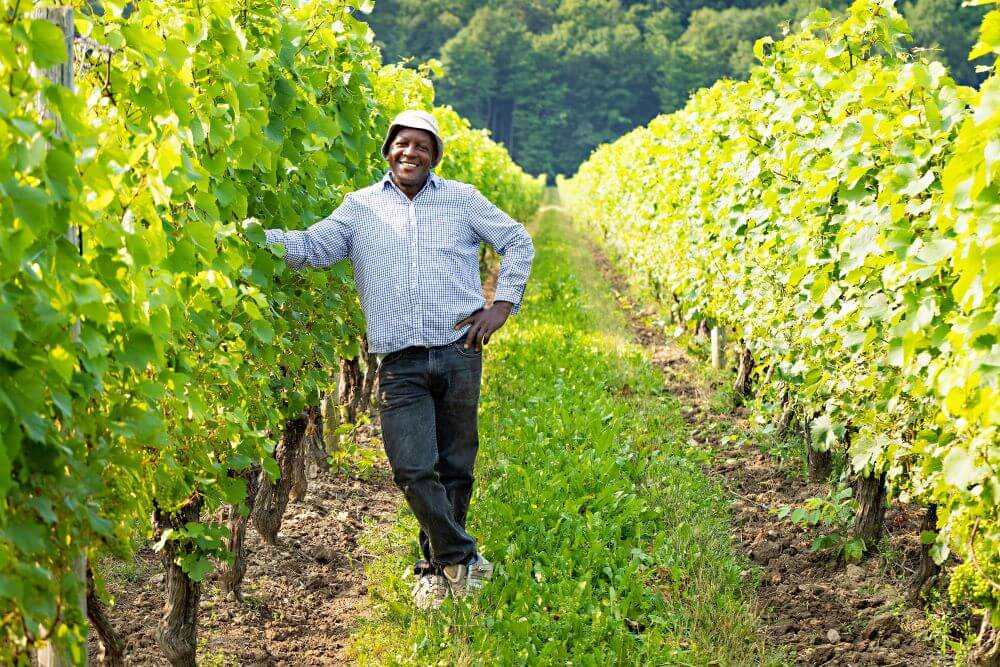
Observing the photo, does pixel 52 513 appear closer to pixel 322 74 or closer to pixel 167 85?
pixel 167 85

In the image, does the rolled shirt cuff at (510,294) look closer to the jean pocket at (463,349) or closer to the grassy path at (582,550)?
the jean pocket at (463,349)

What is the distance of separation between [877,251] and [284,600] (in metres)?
Answer: 2.78

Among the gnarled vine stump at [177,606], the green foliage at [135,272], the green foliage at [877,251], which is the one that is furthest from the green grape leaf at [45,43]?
the green foliage at [877,251]

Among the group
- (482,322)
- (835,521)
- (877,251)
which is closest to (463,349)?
(482,322)

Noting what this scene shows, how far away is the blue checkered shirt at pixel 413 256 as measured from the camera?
3744mm

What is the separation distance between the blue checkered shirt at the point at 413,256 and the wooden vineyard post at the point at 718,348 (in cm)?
450

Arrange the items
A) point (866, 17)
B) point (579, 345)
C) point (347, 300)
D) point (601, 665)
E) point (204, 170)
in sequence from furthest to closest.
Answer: point (579, 345)
point (347, 300)
point (866, 17)
point (601, 665)
point (204, 170)

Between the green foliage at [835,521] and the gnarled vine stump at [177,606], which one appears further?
the green foliage at [835,521]

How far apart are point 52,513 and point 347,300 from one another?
280 centimetres

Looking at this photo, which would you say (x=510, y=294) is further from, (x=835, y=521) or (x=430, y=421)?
(x=835, y=521)

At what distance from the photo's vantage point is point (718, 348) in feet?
26.8

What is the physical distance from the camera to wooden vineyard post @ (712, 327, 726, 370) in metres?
8.10

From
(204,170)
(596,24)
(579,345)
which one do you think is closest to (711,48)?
(596,24)

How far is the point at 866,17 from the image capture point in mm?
4305
